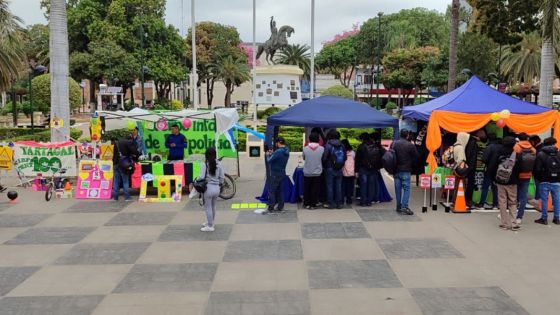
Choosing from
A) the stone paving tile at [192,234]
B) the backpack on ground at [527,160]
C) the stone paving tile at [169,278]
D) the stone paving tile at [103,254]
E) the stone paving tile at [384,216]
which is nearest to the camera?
the stone paving tile at [169,278]

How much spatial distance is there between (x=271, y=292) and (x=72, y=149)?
9633mm

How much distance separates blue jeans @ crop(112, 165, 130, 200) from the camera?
41.0ft

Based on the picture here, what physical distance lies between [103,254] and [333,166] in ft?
17.1

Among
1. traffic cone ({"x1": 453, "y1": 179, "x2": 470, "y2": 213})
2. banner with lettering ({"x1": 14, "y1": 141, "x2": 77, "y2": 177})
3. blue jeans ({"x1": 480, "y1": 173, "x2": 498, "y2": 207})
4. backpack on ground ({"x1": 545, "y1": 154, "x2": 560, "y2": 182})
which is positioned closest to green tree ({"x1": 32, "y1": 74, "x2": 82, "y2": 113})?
banner with lettering ({"x1": 14, "y1": 141, "x2": 77, "y2": 177})

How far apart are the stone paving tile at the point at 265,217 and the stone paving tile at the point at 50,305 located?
14.2ft

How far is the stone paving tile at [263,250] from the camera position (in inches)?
320

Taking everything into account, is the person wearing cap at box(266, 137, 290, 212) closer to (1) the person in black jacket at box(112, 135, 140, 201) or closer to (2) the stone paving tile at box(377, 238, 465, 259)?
(2) the stone paving tile at box(377, 238, 465, 259)

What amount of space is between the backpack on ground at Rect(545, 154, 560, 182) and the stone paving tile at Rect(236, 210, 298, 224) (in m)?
4.99

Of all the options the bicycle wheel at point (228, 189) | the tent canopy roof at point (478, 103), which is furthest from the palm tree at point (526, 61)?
the bicycle wheel at point (228, 189)

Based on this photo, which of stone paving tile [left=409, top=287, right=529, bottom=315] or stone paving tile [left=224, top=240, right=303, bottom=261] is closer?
stone paving tile [left=409, top=287, right=529, bottom=315]

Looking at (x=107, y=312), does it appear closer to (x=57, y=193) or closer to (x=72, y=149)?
(x=57, y=193)

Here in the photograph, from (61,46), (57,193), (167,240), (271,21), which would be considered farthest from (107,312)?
(271,21)

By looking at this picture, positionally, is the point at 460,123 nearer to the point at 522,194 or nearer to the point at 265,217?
the point at 522,194

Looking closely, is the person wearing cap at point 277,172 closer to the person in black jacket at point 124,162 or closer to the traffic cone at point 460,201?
the person in black jacket at point 124,162
